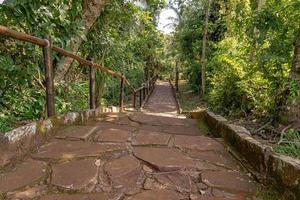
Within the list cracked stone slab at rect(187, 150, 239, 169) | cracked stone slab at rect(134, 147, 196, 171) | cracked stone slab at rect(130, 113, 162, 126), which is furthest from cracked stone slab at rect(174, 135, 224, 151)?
cracked stone slab at rect(130, 113, 162, 126)

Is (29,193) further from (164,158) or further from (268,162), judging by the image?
(268,162)

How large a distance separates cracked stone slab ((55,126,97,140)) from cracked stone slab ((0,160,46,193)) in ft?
2.19

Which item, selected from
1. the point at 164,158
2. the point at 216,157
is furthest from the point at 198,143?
the point at 164,158

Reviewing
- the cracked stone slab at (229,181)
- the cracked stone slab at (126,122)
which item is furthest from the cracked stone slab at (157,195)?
the cracked stone slab at (126,122)

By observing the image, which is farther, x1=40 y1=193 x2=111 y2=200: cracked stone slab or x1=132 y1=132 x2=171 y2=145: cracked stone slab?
x1=132 y1=132 x2=171 y2=145: cracked stone slab

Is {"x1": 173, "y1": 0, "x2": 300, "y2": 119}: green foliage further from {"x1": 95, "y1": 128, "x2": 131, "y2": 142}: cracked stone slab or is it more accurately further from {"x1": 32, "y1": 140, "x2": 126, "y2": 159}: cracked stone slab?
{"x1": 32, "y1": 140, "x2": 126, "y2": 159}: cracked stone slab

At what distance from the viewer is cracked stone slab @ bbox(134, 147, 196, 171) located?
2.12 metres

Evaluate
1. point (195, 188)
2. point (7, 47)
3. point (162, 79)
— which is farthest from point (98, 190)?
point (162, 79)

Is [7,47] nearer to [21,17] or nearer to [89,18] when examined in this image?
Result: [21,17]

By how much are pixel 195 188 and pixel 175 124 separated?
7.95 feet

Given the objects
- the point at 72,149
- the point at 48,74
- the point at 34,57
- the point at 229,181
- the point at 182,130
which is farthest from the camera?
the point at 182,130

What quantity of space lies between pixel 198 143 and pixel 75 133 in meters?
1.24

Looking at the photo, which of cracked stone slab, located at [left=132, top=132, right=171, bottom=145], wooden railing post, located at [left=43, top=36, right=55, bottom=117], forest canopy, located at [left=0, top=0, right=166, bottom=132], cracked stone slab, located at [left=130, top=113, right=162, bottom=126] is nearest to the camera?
wooden railing post, located at [left=43, top=36, right=55, bottom=117]

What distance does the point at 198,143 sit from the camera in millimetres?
2852
